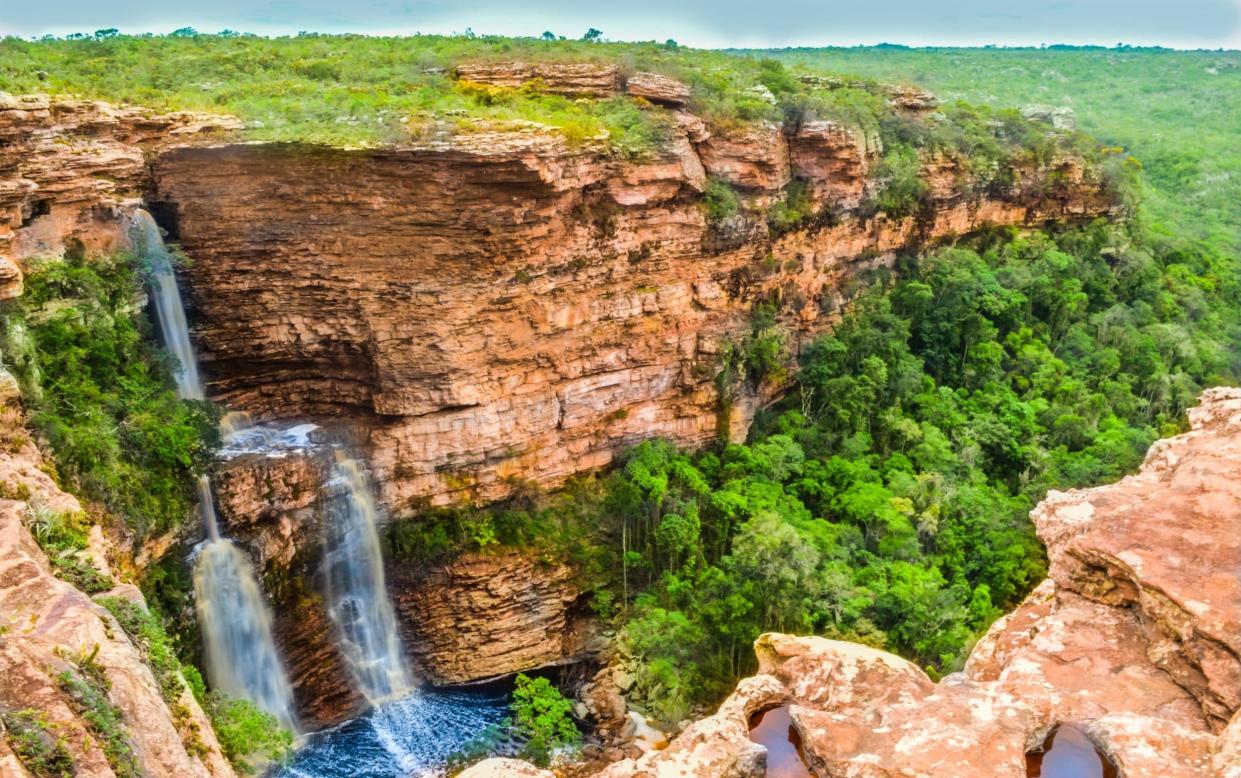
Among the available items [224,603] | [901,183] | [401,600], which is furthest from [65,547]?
[901,183]

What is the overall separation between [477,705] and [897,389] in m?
13.8

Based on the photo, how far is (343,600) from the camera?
19.6 m

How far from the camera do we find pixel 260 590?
17.6 metres

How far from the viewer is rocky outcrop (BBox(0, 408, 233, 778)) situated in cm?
695

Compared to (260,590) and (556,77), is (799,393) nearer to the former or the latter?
(556,77)

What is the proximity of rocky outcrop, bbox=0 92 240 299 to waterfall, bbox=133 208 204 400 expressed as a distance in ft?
1.72

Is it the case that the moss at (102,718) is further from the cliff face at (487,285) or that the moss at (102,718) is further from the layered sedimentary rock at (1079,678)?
the cliff face at (487,285)

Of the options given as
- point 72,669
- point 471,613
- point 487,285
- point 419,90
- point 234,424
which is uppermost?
point 419,90

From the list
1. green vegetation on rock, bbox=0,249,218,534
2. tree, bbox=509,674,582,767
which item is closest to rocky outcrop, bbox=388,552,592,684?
tree, bbox=509,674,582,767

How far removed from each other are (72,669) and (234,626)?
10166 mm

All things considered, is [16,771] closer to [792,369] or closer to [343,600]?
[343,600]

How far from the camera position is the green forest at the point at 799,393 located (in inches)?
651

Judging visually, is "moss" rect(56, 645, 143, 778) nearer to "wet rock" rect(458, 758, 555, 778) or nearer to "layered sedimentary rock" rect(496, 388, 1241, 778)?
"wet rock" rect(458, 758, 555, 778)

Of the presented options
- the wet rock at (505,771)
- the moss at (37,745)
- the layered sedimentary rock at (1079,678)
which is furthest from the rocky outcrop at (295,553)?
the moss at (37,745)
